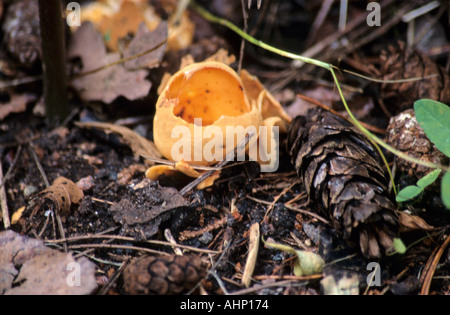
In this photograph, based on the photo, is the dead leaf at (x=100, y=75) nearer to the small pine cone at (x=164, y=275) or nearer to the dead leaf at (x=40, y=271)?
the dead leaf at (x=40, y=271)

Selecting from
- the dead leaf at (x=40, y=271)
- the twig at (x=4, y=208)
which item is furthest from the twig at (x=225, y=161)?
the twig at (x=4, y=208)

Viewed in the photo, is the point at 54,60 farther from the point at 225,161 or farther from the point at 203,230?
the point at 203,230

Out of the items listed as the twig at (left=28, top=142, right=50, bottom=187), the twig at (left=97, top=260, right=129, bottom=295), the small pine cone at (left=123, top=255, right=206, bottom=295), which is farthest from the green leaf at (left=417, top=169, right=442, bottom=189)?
the twig at (left=28, top=142, right=50, bottom=187)

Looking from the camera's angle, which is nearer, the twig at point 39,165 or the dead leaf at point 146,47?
the twig at point 39,165

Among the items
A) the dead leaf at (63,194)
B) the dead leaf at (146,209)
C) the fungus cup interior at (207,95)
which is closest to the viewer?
the dead leaf at (146,209)

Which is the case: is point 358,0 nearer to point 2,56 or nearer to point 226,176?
point 226,176
